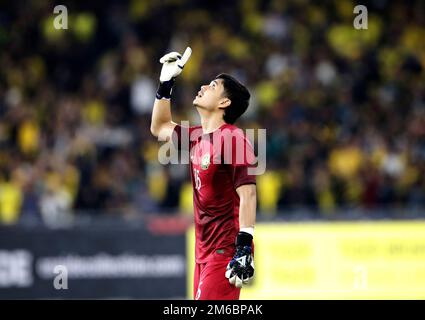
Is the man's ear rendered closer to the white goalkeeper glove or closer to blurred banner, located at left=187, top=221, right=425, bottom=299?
the white goalkeeper glove

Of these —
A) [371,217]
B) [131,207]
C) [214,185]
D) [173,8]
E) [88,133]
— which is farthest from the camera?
[173,8]

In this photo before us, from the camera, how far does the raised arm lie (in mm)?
9133

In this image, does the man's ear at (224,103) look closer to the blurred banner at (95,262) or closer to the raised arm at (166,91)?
the raised arm at (166,91)

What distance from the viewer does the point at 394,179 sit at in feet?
60.6

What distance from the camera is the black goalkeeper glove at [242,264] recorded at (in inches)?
322

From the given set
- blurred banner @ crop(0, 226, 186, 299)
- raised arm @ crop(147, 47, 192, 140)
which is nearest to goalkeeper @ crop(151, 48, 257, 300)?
raised arm @ crop(147, 47, 192, 140)

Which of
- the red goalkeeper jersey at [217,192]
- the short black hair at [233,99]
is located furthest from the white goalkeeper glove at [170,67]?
the red goalkeeper jersey at [217,192]

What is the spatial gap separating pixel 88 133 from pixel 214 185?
11.4m

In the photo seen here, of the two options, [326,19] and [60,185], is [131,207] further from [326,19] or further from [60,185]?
[326,19]

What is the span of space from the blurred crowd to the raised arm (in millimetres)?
8179

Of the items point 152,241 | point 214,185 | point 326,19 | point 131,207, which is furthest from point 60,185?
point 214,185

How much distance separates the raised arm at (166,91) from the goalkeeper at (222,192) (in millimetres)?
283

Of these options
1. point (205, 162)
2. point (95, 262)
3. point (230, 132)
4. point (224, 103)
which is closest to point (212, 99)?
point (224, 103)
